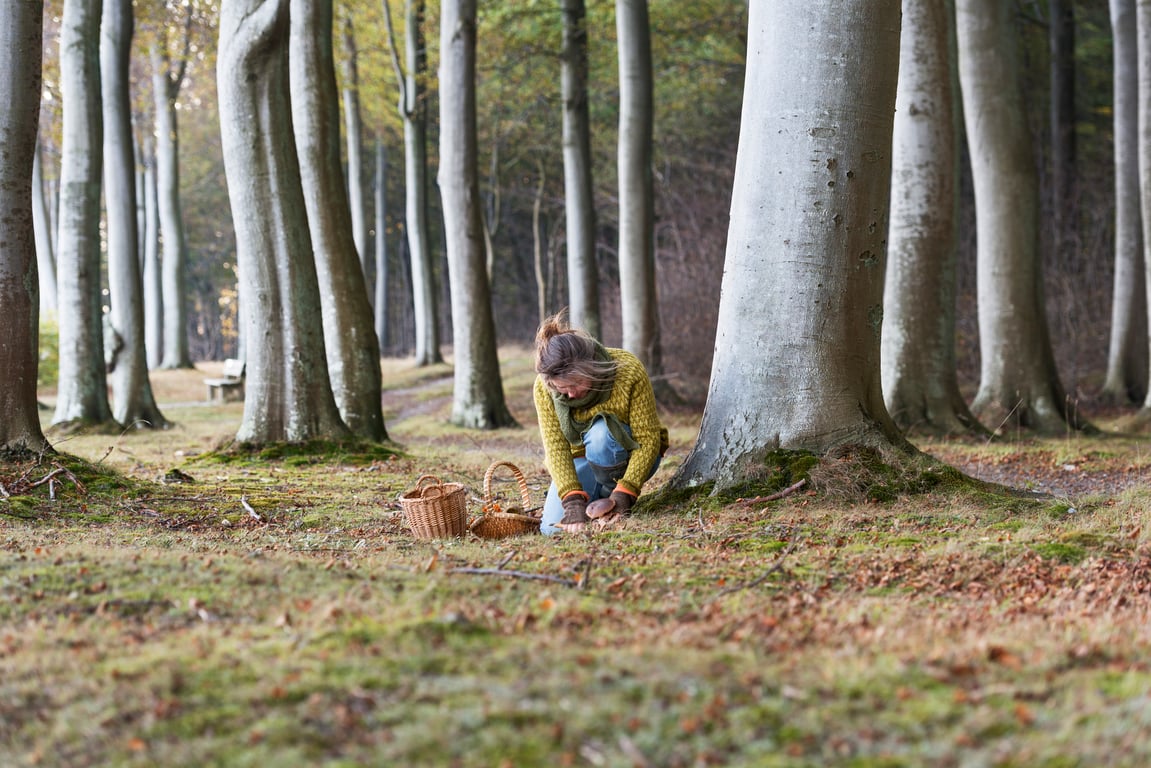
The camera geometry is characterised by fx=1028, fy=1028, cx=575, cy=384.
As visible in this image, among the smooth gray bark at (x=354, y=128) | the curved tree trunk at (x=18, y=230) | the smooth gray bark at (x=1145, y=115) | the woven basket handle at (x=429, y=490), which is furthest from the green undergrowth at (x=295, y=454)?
the smooth gray bark at (x=354, y=128)

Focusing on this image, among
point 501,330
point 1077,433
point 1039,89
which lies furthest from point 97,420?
point 501,330

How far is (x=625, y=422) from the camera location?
6148 millimetres

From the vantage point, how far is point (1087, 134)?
2672 cm

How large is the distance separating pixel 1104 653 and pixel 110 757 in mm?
2901

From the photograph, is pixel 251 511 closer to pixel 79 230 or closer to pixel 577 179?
pixel 79 230

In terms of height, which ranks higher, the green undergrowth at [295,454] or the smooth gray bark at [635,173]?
the smooth gray bark at [635,173]

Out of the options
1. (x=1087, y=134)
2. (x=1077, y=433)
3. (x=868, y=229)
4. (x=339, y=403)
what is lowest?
(x=1077, y=433)

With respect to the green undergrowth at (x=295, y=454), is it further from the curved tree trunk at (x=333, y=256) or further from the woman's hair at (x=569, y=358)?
the woman's hair at (x=569, y=358)

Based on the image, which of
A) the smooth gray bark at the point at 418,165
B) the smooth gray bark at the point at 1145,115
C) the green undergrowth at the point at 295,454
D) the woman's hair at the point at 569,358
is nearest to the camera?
the woman's hair at the point at 569,358

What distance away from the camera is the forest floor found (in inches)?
102

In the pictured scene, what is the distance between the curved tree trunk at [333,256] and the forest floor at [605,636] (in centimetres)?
485

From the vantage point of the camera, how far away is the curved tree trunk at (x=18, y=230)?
24.4ft

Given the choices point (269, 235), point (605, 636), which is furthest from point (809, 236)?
point (269, 235)

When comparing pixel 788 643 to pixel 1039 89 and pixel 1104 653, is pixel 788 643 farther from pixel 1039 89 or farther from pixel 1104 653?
pixel 1039 89
